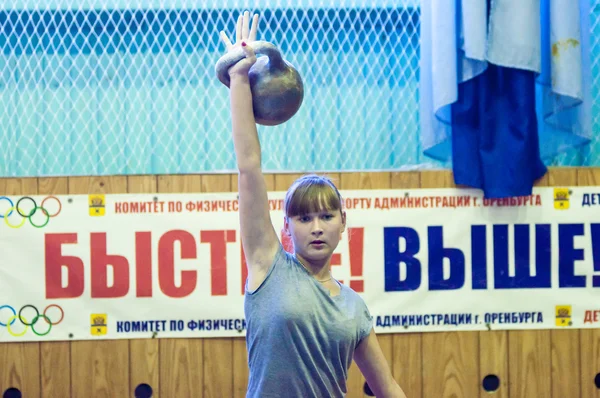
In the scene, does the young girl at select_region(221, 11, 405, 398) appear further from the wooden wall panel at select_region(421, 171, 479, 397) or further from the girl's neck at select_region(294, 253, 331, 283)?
the wooden wall panel at select_region(421, 171, 479, 397)

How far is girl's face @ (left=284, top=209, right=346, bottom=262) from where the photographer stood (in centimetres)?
148

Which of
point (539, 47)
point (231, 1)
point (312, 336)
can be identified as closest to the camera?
point (312, 336)

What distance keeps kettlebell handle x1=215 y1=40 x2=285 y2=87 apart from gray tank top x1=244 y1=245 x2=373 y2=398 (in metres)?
0.39

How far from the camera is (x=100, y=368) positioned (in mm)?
2785

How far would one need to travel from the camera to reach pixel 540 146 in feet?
9.55

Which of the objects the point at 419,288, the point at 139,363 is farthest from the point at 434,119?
the point at 139,363

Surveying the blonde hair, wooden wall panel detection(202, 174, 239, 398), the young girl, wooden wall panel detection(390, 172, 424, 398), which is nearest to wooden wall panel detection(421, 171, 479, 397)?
wooden wall panel detection(390, 172, 424, 398)

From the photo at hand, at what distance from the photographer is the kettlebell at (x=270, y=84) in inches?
59.7

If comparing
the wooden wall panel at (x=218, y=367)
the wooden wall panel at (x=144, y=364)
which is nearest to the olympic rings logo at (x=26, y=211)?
the wooden wall panel at (x=144, y=364)

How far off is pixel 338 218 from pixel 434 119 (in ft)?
4.74

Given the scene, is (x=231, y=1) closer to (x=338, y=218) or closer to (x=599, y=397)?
(x=338, y=218)

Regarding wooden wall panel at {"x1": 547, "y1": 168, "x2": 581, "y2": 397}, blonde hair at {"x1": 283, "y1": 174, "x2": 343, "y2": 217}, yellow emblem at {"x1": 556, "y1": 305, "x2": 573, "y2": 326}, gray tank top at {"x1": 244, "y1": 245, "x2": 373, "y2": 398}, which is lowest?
wooden wall panel at {"x1": 547, "y1": 168, "x2": 581, "y2": 397}

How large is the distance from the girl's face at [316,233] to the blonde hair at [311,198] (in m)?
0.01

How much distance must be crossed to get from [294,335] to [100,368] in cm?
163
